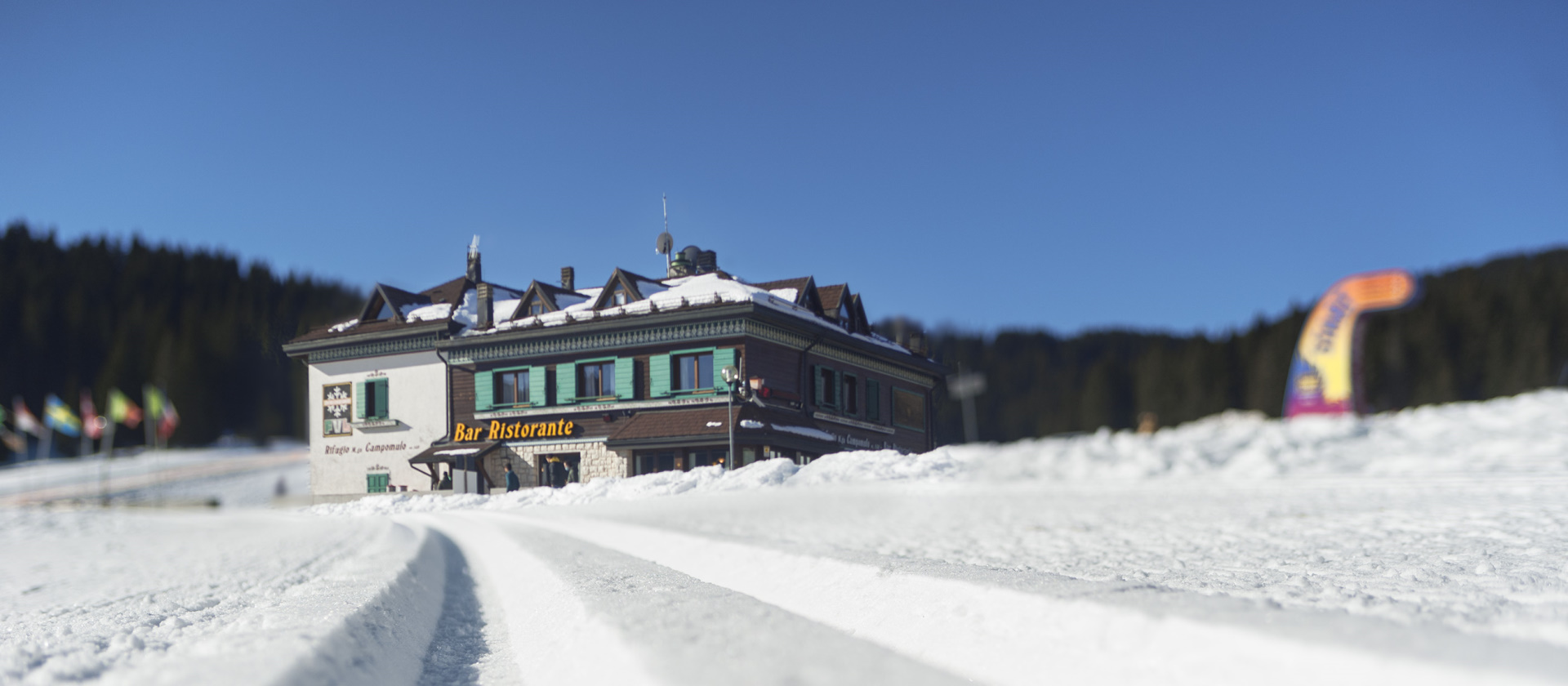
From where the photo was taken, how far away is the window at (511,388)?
9531 mm

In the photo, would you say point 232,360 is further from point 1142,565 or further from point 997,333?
point 1142,565

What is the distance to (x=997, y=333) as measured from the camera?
30.8ft

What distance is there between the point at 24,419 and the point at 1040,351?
28166mm

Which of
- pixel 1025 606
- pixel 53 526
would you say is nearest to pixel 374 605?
pixel 1025 606

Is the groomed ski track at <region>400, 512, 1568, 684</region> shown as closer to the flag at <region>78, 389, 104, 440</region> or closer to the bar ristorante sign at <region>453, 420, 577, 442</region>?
the bar ristorante sign at <region>453, 420, 577, 442</region>

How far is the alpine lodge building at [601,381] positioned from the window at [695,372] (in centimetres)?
2

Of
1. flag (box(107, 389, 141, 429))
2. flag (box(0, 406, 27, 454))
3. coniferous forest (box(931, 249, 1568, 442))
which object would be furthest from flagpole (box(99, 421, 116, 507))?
coniferous forest (box(931, 249, 1568, 442))

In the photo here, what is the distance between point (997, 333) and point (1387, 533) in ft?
12.7

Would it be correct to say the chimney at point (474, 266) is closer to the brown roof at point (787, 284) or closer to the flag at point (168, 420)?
the brown roof at point (787, 284)

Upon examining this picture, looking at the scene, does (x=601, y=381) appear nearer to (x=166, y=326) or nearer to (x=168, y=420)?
(x=168, y=420)

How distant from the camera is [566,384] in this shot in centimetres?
973

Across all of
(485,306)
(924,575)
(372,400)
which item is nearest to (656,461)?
(485,306)

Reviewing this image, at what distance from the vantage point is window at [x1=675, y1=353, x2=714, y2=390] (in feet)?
29.0

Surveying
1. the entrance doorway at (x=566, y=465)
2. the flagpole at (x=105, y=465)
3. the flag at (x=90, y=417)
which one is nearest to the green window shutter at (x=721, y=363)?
the entrance doorway at (x=566, y=465)
